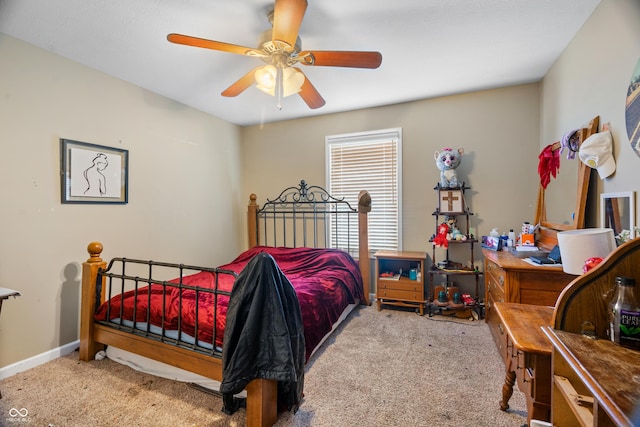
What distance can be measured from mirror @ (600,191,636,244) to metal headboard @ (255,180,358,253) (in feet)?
7.50

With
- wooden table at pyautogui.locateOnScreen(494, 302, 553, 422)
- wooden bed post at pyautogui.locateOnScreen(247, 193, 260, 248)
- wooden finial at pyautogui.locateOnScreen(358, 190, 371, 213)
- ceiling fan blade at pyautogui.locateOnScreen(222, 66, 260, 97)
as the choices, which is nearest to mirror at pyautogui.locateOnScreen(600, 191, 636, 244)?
wooden table at pyautogui.locateOnScreen(494, 302, 553, 422)

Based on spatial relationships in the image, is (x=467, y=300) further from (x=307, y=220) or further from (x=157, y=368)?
(x=157, y=368)

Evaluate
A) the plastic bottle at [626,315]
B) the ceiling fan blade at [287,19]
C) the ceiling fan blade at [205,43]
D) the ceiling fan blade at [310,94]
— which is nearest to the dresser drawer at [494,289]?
the plastic bottle at [626,315]

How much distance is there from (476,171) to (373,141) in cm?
124

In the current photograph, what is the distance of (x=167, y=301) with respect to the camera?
1905mm

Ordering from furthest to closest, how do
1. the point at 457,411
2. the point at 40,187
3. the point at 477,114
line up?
the point at 477,114, the point at 40,187, the point at 457,411

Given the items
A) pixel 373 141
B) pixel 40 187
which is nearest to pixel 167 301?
pixel 40 187

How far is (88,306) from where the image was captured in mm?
2057

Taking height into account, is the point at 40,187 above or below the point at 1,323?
above

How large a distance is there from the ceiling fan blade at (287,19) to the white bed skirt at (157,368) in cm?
207

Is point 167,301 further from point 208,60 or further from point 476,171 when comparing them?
point 476,171

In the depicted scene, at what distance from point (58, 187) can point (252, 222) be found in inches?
83.8

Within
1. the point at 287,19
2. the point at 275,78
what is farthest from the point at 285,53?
the point at 287,19

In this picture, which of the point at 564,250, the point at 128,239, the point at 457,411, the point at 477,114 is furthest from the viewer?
the point at 477,114
